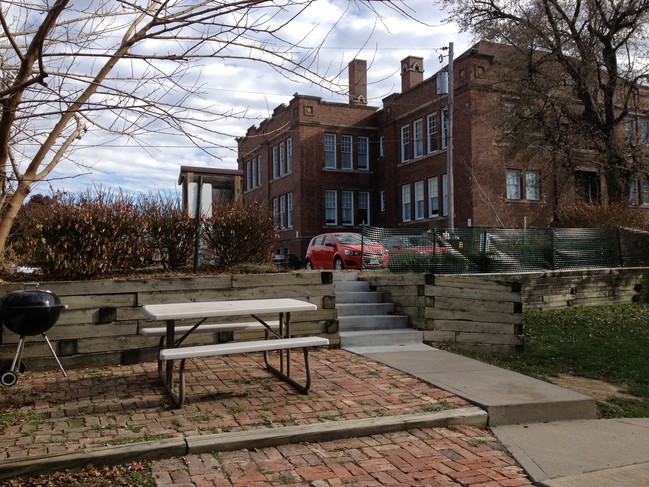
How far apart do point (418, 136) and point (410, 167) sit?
1.87m

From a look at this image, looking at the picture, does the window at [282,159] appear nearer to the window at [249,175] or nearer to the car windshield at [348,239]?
the window at [249,175]

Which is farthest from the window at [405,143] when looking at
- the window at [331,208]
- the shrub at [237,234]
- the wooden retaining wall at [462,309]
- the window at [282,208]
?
the shrub at [237,234]

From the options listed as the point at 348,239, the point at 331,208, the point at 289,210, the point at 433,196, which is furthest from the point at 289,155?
the point at 348,239

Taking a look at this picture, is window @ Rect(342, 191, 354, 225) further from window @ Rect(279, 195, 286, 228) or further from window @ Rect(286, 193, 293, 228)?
window @ Rect(279, 195, 286, 228)

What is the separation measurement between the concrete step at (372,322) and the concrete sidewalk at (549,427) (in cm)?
126

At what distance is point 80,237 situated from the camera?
758 centimetres

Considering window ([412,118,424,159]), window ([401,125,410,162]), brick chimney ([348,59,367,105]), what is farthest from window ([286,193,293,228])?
brick chimney ([348,59,367,105])

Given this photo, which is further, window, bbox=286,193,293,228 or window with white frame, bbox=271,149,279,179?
window with white frame, bbox=271,149,279,179

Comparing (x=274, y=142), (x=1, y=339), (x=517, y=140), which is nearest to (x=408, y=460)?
(x=1, y=339)

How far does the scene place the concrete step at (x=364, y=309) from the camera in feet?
29.7

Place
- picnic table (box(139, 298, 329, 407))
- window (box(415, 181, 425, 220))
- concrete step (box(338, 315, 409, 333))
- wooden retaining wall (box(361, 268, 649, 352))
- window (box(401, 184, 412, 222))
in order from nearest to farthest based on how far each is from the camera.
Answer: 1. picnic table (box(139, 298, 329, 407))
2. concrete step (box(338, 315, 409, 333))
3. wooden retaining wall (box(361, 268, 649, 352))
4. window (box(415, 181, 425, 220))
5. window (box(401, 184, 412, 222))

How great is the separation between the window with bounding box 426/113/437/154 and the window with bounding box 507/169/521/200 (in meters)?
4.60

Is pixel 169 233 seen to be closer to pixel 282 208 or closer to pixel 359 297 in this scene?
pixel 359 297

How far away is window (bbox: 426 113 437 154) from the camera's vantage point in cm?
3216
